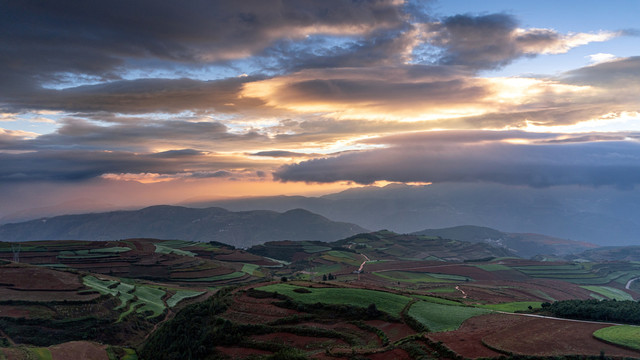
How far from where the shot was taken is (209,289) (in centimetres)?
12369

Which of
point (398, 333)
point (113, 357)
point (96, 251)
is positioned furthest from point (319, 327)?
point (96, 251)

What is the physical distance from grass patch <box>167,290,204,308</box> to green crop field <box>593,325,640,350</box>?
85430mm

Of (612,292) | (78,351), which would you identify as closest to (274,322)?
(78,351)

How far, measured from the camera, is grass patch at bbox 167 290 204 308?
100 m

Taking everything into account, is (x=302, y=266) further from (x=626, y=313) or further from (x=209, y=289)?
(x=626, y=313)

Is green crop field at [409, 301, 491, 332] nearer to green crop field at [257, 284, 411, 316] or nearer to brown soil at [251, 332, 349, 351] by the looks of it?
green crop field at [257, 284, 411, 316]

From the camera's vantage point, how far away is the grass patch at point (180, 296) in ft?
329

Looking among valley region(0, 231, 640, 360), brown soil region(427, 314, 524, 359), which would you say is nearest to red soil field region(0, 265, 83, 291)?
valley region(0, 231, 640, 360)

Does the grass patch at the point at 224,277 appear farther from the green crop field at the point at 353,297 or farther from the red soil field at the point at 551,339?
the red soil field at the point at 551,339

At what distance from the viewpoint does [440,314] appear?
57.3 meters

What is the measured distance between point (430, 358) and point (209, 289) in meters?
95.5

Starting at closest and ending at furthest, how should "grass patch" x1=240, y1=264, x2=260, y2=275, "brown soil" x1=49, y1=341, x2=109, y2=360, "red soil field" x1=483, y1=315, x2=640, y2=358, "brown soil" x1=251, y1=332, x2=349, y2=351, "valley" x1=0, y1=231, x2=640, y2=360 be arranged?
"red soil field" x1=483, y1=315, x2=640, y2=358, "valley" x1=0, y1=231, x2=640, y2=360, "brown soil" x1=251, y1=332, x2=349, y2=351, "brown soil" x1=49, y1=341, x2=109, y2=360, "grass patch" x1=240, y1=264, x2=260, y2=275

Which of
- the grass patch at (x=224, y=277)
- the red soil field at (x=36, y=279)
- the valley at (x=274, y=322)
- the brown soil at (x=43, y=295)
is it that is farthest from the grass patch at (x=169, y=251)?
the brown soil at (x=43, y=295)

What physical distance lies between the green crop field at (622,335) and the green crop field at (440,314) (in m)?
15.4
